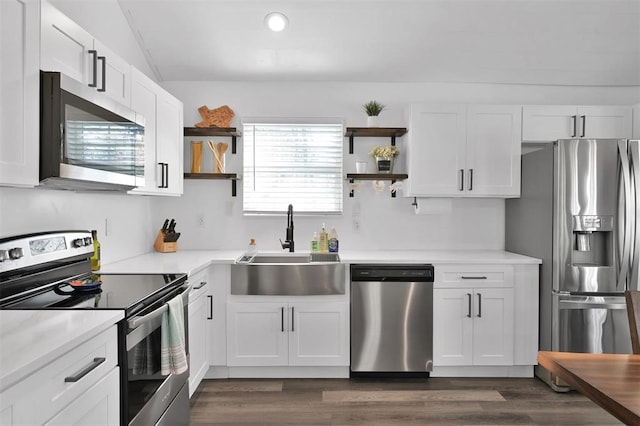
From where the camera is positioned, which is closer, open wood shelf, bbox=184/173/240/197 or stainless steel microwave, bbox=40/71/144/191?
stainless steel microwave, bbox=40/71/144/191

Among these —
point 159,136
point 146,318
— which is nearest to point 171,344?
point 146,318

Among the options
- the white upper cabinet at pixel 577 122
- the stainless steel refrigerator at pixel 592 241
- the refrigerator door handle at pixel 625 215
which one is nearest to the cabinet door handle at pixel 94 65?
the stainless steel refrigerator at pixel 592 241

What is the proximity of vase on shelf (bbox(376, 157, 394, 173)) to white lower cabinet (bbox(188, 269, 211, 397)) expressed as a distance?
1635 mm

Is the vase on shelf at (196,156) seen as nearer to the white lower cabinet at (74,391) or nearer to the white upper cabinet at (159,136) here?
the white upper cabinet at (159,136)

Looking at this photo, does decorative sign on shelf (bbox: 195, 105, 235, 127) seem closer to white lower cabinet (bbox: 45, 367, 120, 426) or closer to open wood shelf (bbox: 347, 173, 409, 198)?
open wood shelf (bbox: 347, 173, 409, 198)

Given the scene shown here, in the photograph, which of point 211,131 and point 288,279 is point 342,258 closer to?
point 288,279

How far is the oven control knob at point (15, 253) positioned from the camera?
5.96 feet

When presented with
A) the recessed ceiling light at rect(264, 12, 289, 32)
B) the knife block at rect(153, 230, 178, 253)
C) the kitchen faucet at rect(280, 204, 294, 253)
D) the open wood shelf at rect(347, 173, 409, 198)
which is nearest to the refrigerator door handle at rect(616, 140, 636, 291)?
the open wood shelf at rect(347, 173, 409, 198)

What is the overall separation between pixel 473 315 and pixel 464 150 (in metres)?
1.28

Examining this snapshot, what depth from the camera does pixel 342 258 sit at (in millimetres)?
3273

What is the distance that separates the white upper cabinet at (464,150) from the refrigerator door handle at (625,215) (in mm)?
704

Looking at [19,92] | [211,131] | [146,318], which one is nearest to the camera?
[19,92]

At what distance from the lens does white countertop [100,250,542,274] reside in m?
2.73

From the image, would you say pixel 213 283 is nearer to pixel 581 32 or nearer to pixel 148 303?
pixel 148 303
